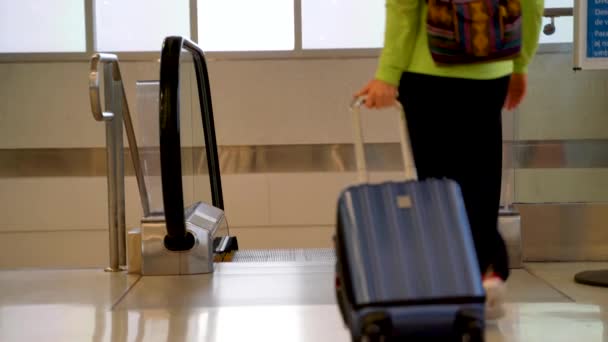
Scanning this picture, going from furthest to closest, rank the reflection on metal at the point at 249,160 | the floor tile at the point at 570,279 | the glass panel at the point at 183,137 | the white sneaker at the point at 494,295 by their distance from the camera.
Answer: the reflection on metal at the point at 249,160 → the glass panel at the point at 183,137 → the floor tile at the point at 570,279 → the white sneaker at the point at 494,295

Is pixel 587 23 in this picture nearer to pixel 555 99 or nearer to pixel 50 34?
pixel 555 99

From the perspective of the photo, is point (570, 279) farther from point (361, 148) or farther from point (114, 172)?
point (114, 172)

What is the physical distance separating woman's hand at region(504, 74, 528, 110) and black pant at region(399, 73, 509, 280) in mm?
159

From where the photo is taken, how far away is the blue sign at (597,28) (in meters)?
4.12

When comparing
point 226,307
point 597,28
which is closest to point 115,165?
point 226,307

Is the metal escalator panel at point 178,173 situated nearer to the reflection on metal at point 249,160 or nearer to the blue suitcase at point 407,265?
the reflection on metal at point 249,160

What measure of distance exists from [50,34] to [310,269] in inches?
160

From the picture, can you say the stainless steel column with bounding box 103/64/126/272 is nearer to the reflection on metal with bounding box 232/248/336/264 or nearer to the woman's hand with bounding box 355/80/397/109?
the reflection on metal with bounding box 232/248/336/264

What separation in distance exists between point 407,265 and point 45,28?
6.12 meters

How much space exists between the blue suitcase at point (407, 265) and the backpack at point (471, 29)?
1.45 ft

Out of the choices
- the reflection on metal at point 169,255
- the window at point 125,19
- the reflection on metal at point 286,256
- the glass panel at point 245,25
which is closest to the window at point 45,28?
the window at point 125,19

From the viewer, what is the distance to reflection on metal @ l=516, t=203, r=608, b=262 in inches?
180

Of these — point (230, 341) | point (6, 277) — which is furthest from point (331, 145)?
point (230, 341)

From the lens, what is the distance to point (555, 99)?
15.9ft
